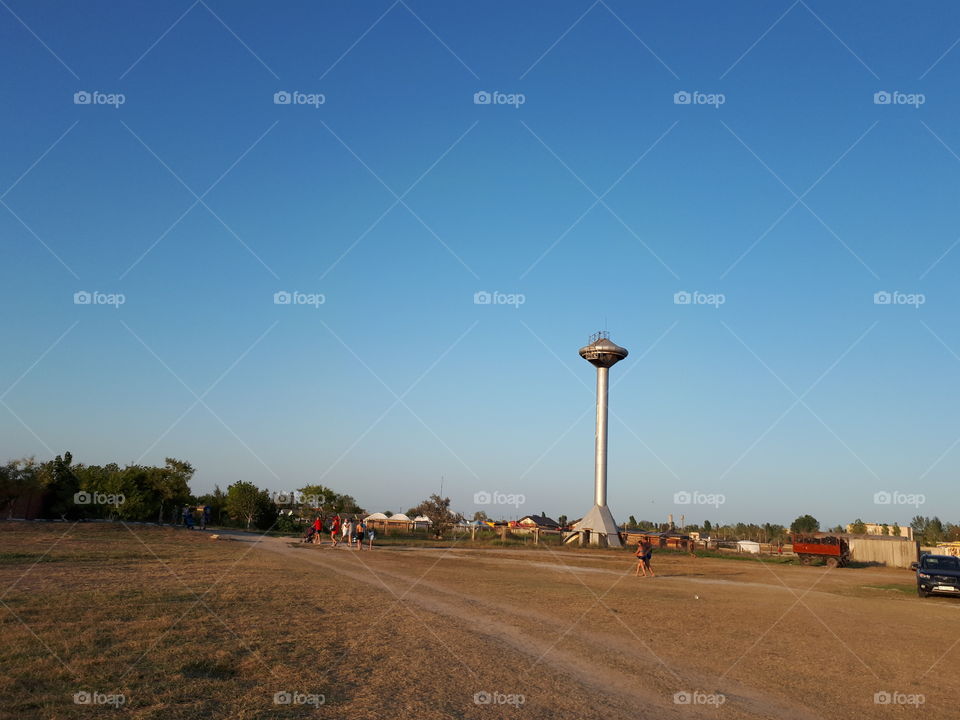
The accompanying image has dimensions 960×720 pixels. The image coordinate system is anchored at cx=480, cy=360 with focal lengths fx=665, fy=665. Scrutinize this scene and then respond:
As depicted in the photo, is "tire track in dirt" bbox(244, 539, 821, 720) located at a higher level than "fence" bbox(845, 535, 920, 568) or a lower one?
higher

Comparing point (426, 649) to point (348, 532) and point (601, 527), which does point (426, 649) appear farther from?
point (601, 527)

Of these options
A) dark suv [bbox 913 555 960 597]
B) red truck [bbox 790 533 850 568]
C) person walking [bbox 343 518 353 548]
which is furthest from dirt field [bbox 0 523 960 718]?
red truck [bbox 790 533 850 568]

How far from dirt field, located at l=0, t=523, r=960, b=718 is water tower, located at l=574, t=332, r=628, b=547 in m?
40.9

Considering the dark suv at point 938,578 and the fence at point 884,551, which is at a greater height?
the dark suv at point 938,578

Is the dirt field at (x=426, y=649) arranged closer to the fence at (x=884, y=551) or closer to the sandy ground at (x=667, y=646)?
the sandy ground at (x=667, y=646)

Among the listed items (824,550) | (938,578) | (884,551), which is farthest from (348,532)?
(884,551)

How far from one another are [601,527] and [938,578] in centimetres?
3853

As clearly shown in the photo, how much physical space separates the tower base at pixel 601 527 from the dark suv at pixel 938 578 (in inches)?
1413

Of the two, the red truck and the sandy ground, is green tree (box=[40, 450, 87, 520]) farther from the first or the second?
the red truck

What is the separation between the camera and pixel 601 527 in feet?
198

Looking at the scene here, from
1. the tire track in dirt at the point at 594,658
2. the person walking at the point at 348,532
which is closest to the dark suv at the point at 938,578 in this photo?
the tire track in dirt at the point at 594,658

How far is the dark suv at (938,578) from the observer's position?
75.1 ft

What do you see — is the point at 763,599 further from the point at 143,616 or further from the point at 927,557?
the point at 143,616

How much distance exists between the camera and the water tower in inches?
2354
